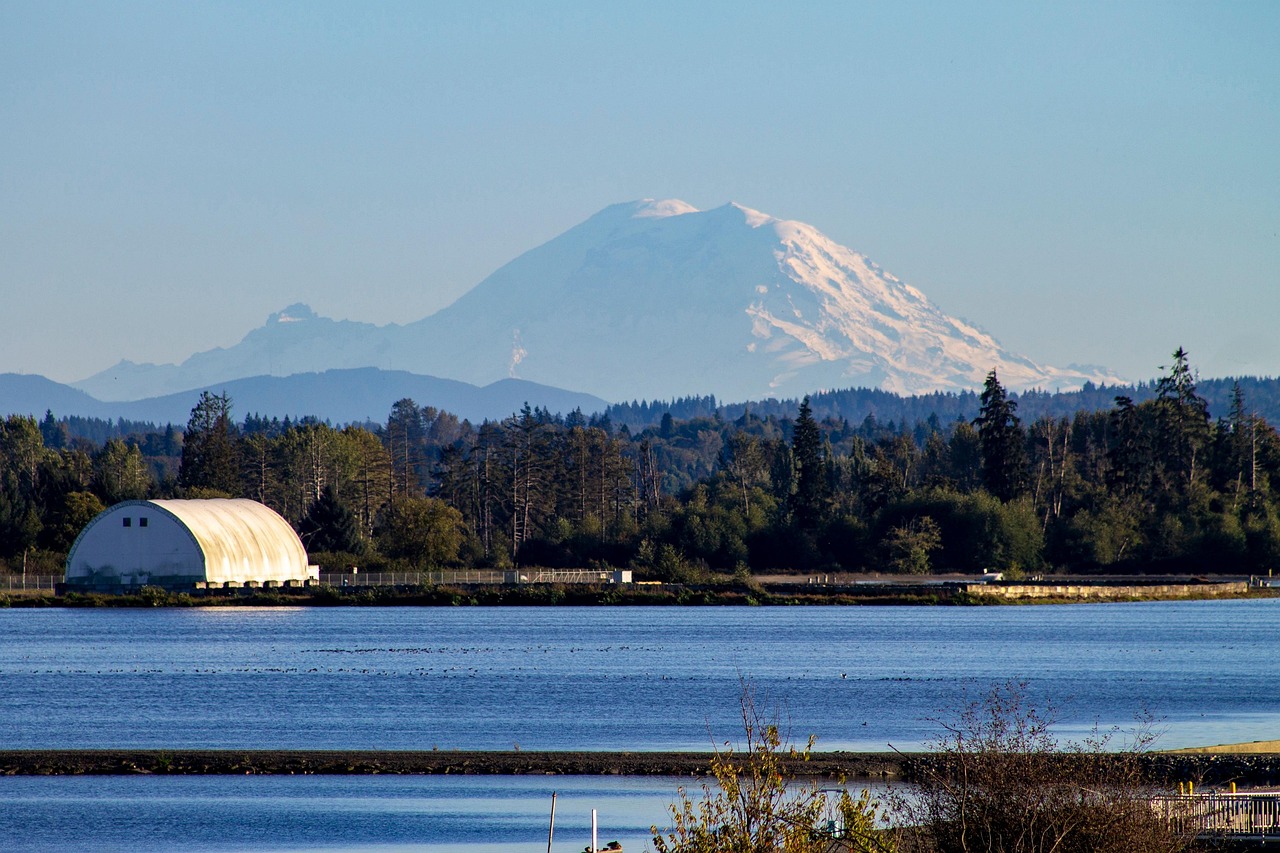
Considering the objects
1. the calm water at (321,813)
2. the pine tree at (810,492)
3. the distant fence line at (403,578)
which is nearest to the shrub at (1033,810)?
the calm water at (321,813)

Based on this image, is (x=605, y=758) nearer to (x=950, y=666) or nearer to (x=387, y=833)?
Answer: (x=387, y=833)

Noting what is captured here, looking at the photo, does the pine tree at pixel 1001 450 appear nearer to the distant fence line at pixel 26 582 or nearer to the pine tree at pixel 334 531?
the pine tree at pixel 334 531

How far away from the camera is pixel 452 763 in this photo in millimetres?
32719

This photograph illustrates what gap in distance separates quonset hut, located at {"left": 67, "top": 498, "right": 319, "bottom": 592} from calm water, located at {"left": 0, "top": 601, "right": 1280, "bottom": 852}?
21.7ft

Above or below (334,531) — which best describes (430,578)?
below

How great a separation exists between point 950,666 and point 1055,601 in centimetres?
5801

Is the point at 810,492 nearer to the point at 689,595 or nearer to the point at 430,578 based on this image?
the point at 689,595

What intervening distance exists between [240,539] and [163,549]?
18.4 feet

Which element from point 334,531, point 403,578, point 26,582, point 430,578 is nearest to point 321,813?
point 26,582

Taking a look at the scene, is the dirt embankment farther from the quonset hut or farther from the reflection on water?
the quonset hut

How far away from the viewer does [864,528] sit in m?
137

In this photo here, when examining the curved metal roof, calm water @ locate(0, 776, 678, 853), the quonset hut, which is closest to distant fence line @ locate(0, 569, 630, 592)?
the curved metal roof

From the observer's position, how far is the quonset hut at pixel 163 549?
104m

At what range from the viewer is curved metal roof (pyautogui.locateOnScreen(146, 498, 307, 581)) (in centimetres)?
10519
